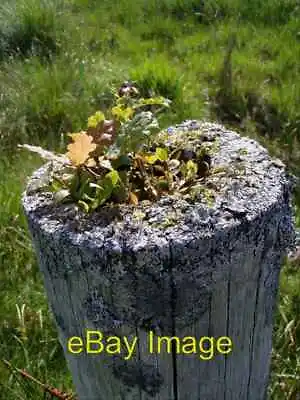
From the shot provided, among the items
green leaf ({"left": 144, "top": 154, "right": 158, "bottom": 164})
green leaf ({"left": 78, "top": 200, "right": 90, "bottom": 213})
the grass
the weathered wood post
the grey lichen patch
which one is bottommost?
the grass

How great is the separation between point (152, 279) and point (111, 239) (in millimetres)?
124

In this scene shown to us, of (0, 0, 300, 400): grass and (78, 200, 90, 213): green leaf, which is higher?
(78, 200, 90, 213): green leaf

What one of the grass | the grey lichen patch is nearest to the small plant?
the grey lichen patch

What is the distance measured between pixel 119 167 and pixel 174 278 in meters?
0.32

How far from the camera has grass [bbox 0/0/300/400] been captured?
280 cm

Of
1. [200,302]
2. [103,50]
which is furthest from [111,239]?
[103,50]

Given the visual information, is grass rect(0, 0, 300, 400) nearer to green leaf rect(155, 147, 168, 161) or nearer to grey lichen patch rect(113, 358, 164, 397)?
grey lichen patch rect(113, 358, 164, 397)

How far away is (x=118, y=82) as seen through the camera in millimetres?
4848

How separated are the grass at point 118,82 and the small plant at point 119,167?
4.22 feet

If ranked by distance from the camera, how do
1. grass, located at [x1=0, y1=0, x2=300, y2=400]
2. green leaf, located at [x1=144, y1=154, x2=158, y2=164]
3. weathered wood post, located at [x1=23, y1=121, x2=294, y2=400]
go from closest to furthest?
weathered wood post, located at [x1=23, y1=121, x2=294, y2=400] < green leaf, located at [x1=144, y1=154, x2=158, y2=164] < grass, located at [x1=0, y1=0, x2=300, y2=400]

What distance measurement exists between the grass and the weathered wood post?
102 centimetres

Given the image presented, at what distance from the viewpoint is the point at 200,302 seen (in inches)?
53.0

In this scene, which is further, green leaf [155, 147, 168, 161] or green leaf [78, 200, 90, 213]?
green leaf [155, 147, 168, 161]

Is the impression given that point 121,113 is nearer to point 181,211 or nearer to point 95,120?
point 95,120
